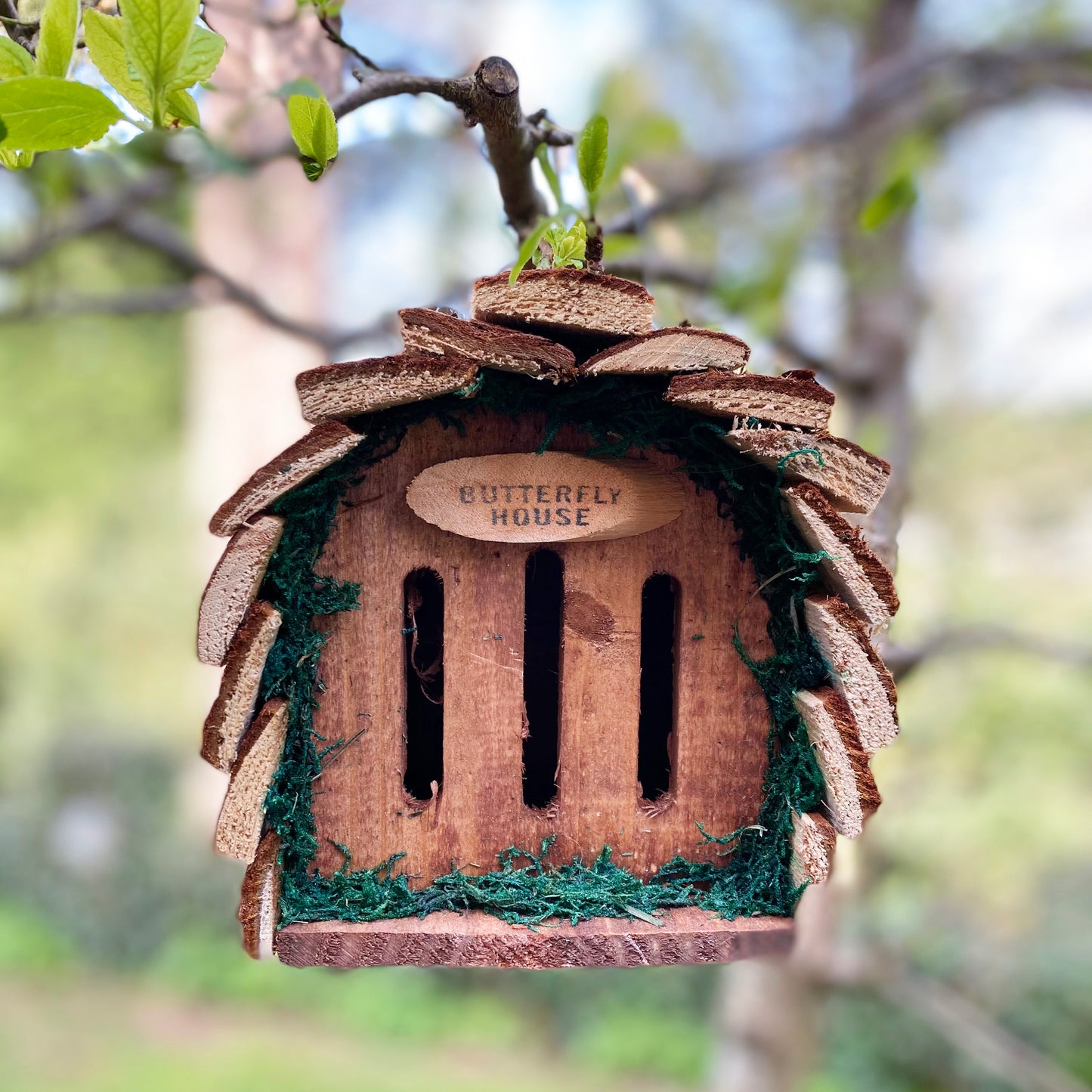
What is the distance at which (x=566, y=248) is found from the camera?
939mm

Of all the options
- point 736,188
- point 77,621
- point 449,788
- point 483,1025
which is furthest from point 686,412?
point 77,621

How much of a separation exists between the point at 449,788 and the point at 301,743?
0.16m

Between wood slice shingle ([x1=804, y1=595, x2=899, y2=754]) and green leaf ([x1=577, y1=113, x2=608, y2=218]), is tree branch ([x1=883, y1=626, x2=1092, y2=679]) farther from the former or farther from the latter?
green leaf ([x1=577, y1=113, x2=608, y2=218])

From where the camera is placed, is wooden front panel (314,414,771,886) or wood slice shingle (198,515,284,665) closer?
wood slice shingle (198,515,284,665)

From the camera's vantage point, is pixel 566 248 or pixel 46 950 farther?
pixel 46 950

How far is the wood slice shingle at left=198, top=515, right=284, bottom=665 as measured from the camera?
787 mm

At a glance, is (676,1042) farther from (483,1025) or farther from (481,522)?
(481,522)

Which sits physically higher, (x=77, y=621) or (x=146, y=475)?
(x=146, y=475)

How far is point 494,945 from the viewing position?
2.77 feet

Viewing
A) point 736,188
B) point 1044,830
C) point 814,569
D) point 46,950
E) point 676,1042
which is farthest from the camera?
point 46,950

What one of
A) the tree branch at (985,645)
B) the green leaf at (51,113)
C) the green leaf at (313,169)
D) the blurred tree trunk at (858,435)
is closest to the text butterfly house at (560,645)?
Result: the green leaf at (313,169)

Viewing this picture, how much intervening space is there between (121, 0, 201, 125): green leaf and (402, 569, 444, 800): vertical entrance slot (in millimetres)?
481

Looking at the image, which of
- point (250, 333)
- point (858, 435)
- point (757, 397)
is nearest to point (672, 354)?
point (757, 397)

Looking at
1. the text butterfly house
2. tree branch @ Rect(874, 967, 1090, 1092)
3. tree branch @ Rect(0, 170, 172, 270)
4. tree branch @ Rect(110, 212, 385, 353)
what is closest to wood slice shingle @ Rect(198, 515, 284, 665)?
the text butterfly house
